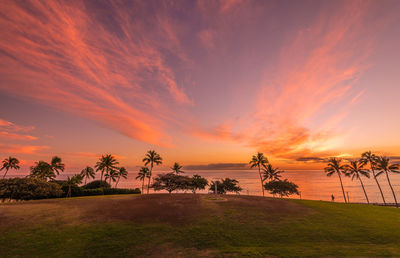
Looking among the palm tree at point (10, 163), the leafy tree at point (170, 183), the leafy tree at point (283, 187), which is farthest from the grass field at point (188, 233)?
the palm tree at point (10, 163)

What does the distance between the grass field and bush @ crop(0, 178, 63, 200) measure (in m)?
18.1

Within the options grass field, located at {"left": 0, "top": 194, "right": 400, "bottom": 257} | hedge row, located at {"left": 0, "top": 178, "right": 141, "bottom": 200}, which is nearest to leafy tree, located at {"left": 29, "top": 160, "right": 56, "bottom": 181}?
hedge row, located at {"left": 0, "top": 178, "right": 141, "bottom": 200}

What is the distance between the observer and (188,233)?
64.2ft

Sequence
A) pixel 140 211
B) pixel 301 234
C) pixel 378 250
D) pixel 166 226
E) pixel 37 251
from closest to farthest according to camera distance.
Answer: pixel 378 250
pixel 37 251
pixel 301 234
pixel 166 226
pixel 140 211

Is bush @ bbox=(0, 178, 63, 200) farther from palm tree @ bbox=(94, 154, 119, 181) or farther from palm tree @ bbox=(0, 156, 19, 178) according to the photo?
palm tree @ bbox=(0, 156, 19, 178)

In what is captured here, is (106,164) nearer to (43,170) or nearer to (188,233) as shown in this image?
(43,170)

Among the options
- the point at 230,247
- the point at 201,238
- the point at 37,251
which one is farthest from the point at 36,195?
the point at 230,247

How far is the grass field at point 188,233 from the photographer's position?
50.3ft

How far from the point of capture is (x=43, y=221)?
22.0 meters

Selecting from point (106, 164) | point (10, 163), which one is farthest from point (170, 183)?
point (10, 163)

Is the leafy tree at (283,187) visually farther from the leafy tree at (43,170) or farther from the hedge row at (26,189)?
the leafy tree at (43,170)

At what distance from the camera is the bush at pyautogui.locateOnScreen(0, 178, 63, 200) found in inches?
1558

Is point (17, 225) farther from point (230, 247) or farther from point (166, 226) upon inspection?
point (230, 247)

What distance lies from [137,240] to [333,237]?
2200 centimetres
